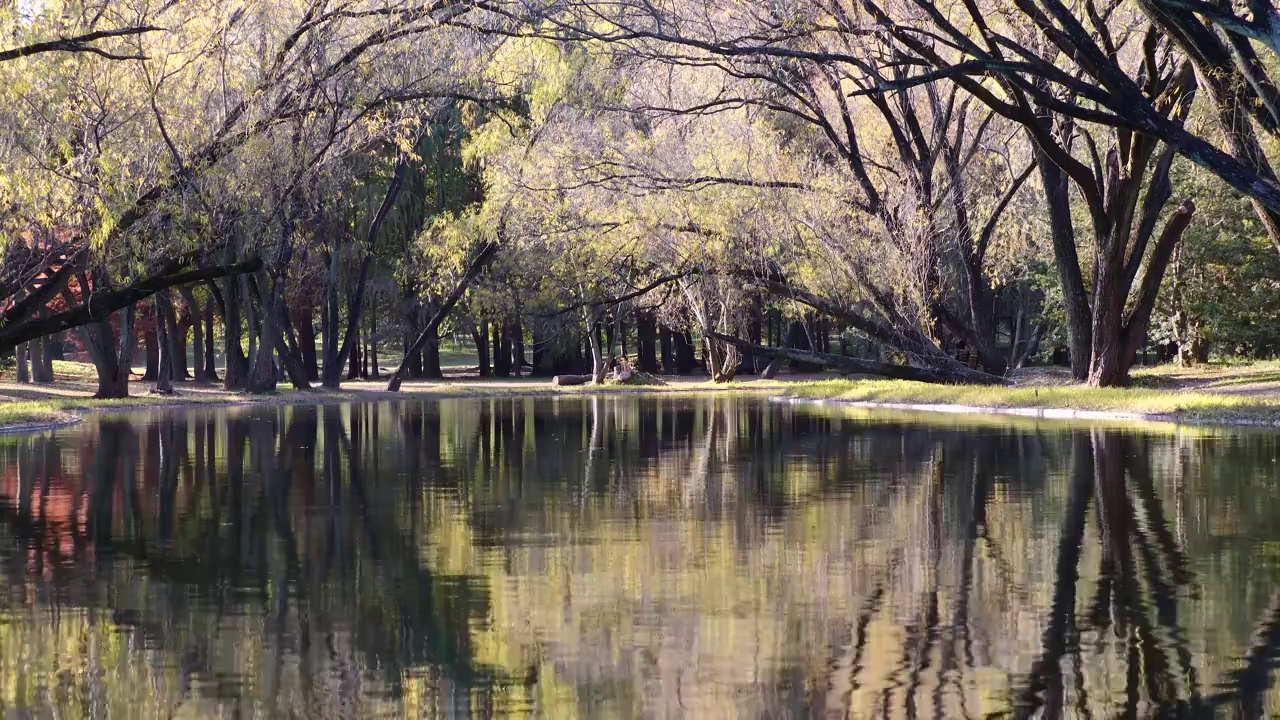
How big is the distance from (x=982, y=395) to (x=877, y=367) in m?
5.50

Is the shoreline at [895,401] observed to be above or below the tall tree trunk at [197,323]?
below

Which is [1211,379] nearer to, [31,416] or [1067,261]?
[1067,261]

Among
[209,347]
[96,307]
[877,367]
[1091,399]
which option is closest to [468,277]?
[877,367]

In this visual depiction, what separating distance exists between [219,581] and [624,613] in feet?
8.79

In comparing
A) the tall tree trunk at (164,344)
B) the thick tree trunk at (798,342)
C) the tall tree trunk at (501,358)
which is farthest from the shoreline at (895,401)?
the tall tree trunk at (501,358)

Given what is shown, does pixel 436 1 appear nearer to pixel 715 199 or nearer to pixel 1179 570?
pixel 715 199

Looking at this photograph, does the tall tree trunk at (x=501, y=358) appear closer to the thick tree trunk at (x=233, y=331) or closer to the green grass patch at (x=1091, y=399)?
the thick tree trunk at (x=233, y=331)

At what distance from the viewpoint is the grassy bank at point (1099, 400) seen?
25.8 m

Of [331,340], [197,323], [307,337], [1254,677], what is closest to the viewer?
[1254,677]

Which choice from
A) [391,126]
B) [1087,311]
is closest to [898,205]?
[1087,311]

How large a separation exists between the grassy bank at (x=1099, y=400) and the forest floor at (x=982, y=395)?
0.02 meters

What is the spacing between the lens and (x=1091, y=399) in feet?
94.0

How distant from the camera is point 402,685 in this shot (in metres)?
6.52

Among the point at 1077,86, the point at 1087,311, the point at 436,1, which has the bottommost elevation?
the point at 1087,311
